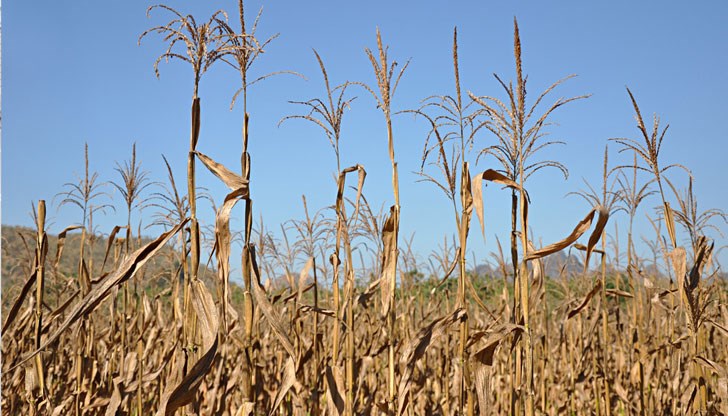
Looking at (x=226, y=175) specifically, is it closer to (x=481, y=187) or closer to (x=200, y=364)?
(x=200, y=364)

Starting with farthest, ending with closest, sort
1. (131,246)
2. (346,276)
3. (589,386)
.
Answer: (589,386) < (131,246) < (346,276)

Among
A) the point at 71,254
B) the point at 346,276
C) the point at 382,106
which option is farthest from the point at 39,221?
the point at 71,254

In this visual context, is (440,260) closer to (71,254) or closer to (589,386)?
(589,386)

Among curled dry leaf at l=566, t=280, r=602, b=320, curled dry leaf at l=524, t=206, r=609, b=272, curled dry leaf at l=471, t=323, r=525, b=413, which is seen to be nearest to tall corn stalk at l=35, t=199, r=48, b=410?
curled dry leaf at l=471, t=323, r=525, b=413

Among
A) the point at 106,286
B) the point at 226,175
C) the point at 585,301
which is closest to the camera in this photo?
the point at 106,286

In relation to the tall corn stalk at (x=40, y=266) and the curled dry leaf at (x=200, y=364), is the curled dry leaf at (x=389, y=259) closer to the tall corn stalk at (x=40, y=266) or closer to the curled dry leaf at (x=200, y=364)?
the curled dry leaf at (x=200, y=364)

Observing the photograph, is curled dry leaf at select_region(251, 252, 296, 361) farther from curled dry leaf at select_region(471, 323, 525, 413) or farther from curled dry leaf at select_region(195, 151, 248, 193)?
curled dry leaf at select_region(471, 323, 525, 413)

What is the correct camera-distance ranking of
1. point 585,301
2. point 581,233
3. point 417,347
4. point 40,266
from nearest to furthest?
point 581,233 < point 417,347 < point 40,266 < point 585,301

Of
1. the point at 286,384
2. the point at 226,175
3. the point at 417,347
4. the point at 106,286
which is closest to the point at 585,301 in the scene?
the point at 417,347

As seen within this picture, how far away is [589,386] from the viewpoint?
612 cm

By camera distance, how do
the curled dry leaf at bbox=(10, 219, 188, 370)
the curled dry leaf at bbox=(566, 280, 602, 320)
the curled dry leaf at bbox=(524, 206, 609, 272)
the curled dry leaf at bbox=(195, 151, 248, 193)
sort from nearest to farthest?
the curled dry leaf at bbox=(10, 219, 188, 370), the curled dry leaf at bbox=(195, 151, 248, 193), the curled dry leaf at bbox=(524, 206, 609, 272), the curled dry leaf at bbox=(566, 280, 602, 320)

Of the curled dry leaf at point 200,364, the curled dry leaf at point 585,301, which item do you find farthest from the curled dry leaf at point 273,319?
the curled dry leaf at point 585,301

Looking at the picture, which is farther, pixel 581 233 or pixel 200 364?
pixel 581 233

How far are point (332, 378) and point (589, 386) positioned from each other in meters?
3.94
